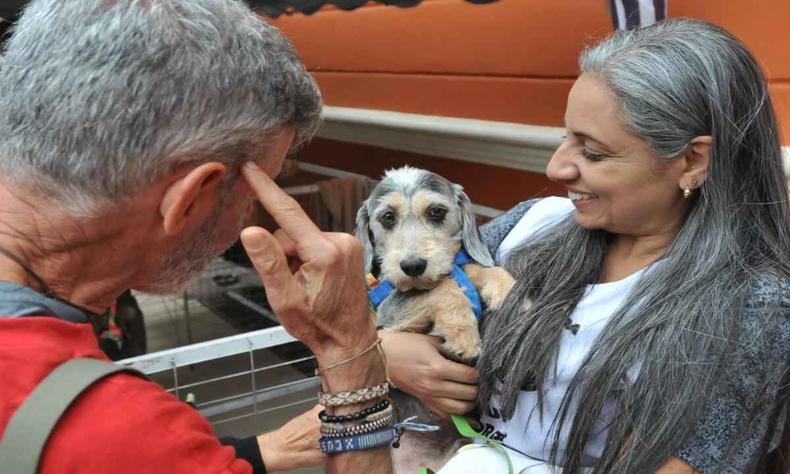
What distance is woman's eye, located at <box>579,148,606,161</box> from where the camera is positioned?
1505 mm

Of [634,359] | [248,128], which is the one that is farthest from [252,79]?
[634,359]

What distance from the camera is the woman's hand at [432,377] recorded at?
1746 mm

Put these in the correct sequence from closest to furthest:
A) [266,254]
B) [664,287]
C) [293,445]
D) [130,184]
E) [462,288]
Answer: [130,184] → [266,254] → [664,287] → [293,445] → [462,288]

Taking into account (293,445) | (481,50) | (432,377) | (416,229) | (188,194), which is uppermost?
(188,194)

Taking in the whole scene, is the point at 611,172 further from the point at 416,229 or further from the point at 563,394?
the point at 416,229

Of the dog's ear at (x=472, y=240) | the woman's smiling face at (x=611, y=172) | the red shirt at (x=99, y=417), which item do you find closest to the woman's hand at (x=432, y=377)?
the dog's ear at (x=472, y=240)

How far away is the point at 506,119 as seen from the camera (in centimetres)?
399

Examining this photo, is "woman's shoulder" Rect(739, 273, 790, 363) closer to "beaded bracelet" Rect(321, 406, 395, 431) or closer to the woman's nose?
the woman's nose

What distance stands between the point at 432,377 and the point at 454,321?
0.56ft

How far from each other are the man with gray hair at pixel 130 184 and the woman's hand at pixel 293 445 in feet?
2.05

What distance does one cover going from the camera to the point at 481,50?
4113 mm

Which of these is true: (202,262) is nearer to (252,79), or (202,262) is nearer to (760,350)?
(252,79)

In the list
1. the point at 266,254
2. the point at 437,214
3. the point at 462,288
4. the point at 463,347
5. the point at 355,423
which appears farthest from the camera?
the point at 437,214

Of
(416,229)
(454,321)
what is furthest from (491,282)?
(416,229)
